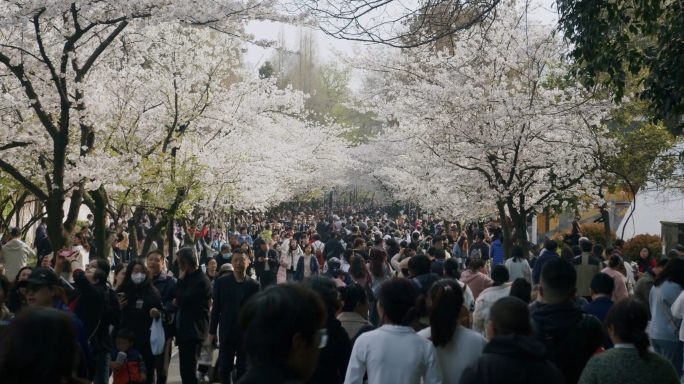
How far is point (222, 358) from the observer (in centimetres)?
851

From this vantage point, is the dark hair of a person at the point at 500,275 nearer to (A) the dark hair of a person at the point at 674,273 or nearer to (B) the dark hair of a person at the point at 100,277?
(A) the dark hair of a person at the point at 674,273

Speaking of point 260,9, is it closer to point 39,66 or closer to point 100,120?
point 39,66

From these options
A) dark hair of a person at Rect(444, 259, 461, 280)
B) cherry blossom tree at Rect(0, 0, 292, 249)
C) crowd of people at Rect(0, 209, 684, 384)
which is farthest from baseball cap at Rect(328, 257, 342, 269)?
cherry blossom tree at Rect(0, 0, 292, 249)

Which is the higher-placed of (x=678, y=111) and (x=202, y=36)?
(x=202, y=36)

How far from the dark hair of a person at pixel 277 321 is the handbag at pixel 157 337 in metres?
5.68

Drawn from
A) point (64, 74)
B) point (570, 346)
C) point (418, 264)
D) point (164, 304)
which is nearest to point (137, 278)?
point (164, 304)

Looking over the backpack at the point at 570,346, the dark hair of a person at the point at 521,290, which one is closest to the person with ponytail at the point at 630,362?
the backpack at the point at 570,346

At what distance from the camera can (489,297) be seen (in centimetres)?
743

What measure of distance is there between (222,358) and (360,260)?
2407 millimetres

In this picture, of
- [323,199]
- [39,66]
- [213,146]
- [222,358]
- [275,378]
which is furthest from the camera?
[323,199]

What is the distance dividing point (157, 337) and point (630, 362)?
5304 mm

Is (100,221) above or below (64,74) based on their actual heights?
below

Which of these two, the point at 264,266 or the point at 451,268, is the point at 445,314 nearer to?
the point at 451,268

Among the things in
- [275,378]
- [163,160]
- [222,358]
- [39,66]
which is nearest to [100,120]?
[163,160]
